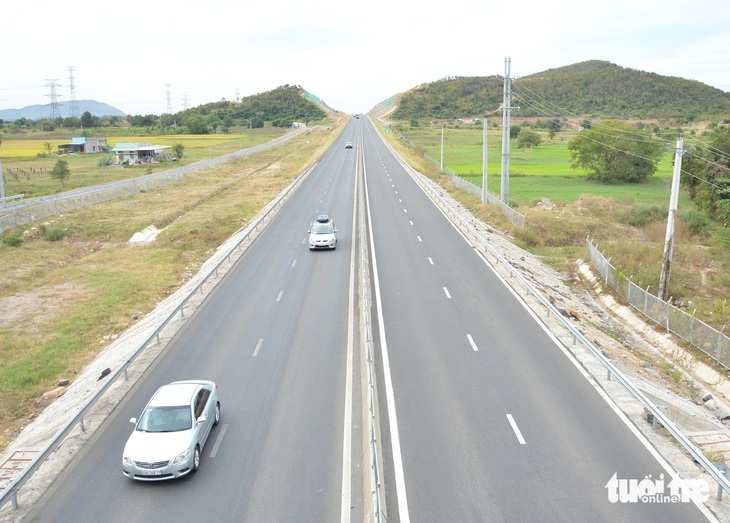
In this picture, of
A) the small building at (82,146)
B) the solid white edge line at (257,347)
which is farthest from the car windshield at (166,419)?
the small building at (82,146)

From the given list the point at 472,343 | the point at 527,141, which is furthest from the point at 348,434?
the point at 527,141

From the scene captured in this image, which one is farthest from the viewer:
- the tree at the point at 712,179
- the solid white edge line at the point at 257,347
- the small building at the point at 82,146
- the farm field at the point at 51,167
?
the small building at the point at 82,146

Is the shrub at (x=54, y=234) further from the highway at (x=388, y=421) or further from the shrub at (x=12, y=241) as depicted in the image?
the highway at (x=388, y=421)

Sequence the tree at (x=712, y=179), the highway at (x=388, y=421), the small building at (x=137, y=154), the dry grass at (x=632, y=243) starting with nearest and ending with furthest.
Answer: the highway at (x=388, y=421) → the dry grass at (x=632, y=243) → the tree at (x=712, y=179) → the small building at (x=137, y=154)

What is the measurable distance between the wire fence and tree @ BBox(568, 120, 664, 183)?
43.3 m

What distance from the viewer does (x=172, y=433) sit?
13453mm

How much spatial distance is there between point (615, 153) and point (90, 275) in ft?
206

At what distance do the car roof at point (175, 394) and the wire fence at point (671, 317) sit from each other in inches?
735

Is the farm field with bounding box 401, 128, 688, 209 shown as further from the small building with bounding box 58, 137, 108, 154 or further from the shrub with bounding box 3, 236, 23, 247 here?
the small building with bounding box 58, 137, 108, 154

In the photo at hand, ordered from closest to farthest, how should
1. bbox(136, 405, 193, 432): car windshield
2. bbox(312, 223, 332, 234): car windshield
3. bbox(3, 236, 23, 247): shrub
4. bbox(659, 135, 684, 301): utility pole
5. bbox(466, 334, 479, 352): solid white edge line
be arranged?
1. bbox(136, 405, 193, 432): car windshield
2. bbox(466, 334, 479, 352): solid white edge line
3. bbox(659, 135, 684, 301): utility pole
4. bbox(312, 223, 332, 234): car windshield
5. bbox(3, 236, 23, 247): shrub

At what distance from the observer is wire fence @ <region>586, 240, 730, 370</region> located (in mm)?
22500

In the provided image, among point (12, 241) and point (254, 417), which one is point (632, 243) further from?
point (12, 241)

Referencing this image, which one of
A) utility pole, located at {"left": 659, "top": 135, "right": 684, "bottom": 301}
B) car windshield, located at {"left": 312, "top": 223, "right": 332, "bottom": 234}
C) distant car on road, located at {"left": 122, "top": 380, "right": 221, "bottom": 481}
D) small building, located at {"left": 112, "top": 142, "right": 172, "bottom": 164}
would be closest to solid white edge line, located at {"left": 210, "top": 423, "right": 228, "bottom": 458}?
distant car on road, located at {"left": 122, "top": 380, "right": 221, "bottom": 481}

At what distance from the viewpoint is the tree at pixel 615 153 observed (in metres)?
72.4
